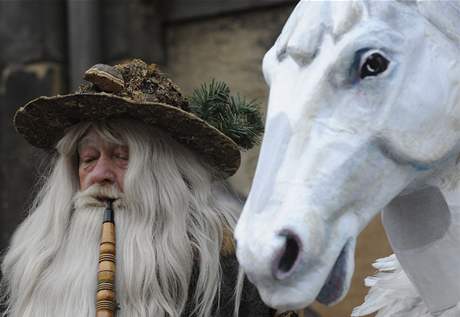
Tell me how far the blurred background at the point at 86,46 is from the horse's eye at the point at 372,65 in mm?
2860

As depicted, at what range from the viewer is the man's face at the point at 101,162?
6.13ft

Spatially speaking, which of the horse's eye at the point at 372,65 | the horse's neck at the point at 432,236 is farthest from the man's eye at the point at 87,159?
the horse's eye at the point at 372,65

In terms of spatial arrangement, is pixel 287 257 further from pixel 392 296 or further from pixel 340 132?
pixel 392 296

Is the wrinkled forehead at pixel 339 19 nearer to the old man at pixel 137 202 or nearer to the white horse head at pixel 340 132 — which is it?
the white horse head at pixel 340 132

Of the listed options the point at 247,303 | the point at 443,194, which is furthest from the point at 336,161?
the point at 247,303

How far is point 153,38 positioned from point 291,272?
3.20 meters

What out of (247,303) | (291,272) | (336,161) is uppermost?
(336,161)

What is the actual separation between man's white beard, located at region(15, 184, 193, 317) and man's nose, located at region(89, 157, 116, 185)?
0.02m

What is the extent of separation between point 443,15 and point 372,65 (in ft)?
0.41

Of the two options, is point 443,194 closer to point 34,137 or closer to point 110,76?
point 110,76

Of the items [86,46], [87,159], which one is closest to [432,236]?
[87,159]

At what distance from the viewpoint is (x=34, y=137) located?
1.97 m

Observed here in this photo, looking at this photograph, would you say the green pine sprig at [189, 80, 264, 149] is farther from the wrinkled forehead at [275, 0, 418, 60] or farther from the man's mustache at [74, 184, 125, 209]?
the wrinkled forehead at [275, 0, 418, 60]

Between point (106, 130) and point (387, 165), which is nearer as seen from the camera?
point (387, 165)
